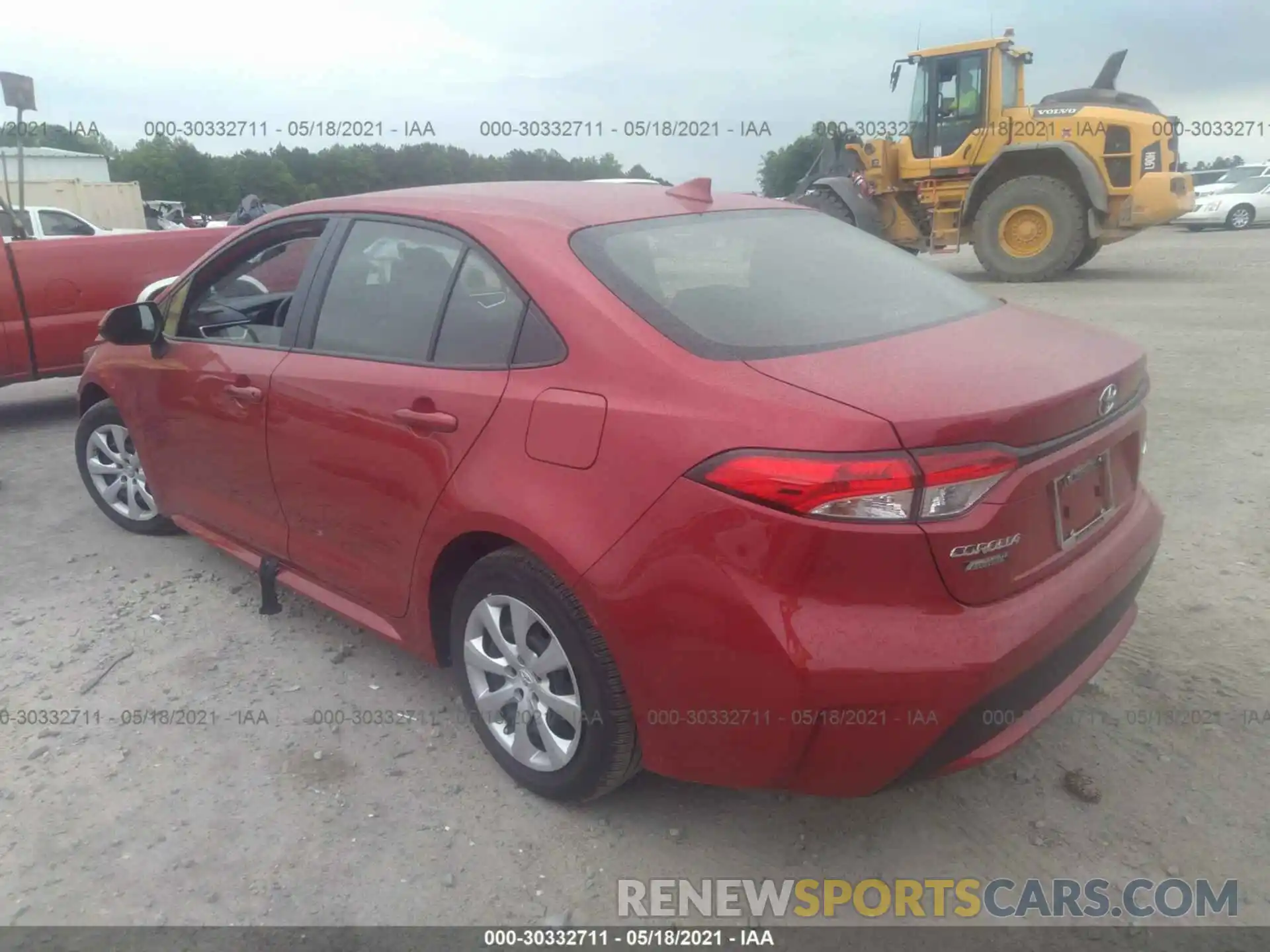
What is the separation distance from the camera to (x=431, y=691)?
131 inches

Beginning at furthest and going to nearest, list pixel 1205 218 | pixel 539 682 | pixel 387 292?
1. pixel 1205 218
2. pixel 387 292
3. pixel 539 682

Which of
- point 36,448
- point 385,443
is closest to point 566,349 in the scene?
point 385,443

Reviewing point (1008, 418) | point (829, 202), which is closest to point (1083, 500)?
point (1008, 418)

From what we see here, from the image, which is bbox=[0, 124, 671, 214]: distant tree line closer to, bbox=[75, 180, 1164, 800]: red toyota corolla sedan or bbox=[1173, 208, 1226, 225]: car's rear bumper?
bbox=[75, 180, 1164, 800]: red toyota corolla sedan

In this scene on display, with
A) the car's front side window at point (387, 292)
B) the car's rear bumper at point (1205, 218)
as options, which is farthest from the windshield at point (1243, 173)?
the car's front side window at point (387, 292)

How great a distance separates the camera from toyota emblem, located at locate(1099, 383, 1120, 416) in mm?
2375

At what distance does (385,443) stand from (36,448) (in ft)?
16.0

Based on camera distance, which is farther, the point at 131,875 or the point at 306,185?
the point at 306,185

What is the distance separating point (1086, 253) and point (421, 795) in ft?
45.7

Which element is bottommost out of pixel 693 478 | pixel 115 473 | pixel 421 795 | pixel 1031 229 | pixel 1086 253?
pixel 421 795

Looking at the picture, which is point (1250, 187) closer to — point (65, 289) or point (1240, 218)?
point (1240, 218)

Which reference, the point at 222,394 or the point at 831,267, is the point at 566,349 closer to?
the point at 831,267

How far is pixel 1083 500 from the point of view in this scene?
2363 millimetres

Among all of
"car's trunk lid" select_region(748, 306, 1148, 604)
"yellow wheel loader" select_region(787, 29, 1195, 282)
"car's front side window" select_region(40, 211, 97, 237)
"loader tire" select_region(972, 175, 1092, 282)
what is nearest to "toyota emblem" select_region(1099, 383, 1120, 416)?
"car's trunk lid" select_region(748, 306, 1148, 604)
